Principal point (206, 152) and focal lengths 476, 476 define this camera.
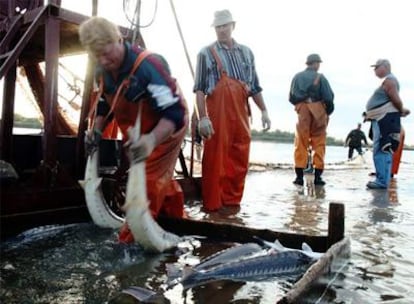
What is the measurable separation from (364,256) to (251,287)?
125 centimetres

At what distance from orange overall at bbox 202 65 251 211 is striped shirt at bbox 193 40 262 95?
0.08 metres

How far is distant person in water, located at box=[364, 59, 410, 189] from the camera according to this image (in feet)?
25.9

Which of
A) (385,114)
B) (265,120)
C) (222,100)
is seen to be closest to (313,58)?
(385,114)

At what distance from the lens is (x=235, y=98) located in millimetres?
5879

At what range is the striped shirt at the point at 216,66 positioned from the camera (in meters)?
5.83

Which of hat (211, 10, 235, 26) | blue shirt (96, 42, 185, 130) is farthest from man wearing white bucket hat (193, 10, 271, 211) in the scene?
blue shirt (96, 42, 185, 130)

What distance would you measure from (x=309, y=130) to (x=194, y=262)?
5373mm

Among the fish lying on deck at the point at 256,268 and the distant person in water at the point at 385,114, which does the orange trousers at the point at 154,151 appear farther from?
the distant person in water at the point at 385,114

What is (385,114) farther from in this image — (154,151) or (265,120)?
(154,151)

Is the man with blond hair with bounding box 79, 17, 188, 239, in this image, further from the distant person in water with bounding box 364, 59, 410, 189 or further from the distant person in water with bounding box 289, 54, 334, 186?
the distant person in water with bounding box 364, 59, 410, 189

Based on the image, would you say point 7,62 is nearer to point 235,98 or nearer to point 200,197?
point 235,98

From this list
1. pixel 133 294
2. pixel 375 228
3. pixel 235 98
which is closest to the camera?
pixel 133 294

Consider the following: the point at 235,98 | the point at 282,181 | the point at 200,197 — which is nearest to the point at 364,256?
the point at 235,98

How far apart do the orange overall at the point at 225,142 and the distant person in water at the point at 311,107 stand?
8.60 feet
